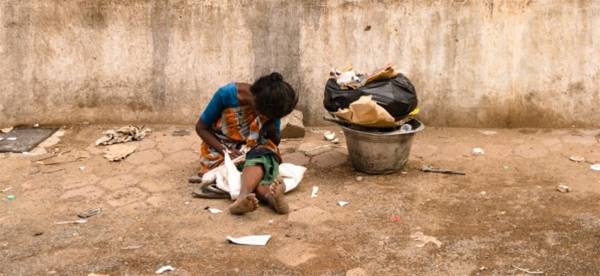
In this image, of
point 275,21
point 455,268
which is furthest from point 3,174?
point 455,268

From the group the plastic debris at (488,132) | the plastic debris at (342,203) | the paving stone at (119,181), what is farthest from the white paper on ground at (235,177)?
the plastic debris at (488,132)

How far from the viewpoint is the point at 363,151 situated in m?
4.69

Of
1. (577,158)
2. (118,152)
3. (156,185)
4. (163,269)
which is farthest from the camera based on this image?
(118,152)

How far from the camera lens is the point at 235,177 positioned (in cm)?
428

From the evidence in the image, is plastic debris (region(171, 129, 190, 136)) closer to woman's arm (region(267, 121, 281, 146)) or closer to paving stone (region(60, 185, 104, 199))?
paving stone (region(60, 185, 104, 199))

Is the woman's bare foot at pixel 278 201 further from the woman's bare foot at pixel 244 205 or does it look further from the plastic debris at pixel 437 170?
the plastic debris at pixel 437 170

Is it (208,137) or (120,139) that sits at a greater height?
(208,137)

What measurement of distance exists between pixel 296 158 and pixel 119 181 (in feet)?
4.44

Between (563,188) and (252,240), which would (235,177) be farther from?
(563,188)

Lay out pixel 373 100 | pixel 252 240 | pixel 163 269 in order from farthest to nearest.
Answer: pixel 373 100 → pixel 252 240 → pixel 163 269

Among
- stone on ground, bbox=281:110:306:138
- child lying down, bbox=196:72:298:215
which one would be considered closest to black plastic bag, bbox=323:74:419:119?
child lying down, bbox=196:72:298:215

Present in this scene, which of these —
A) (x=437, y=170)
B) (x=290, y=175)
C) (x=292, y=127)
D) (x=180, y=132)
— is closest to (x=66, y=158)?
(x=180, y=132)

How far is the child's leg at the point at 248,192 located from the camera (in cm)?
393

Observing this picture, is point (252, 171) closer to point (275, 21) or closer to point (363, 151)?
point (363, 151)
